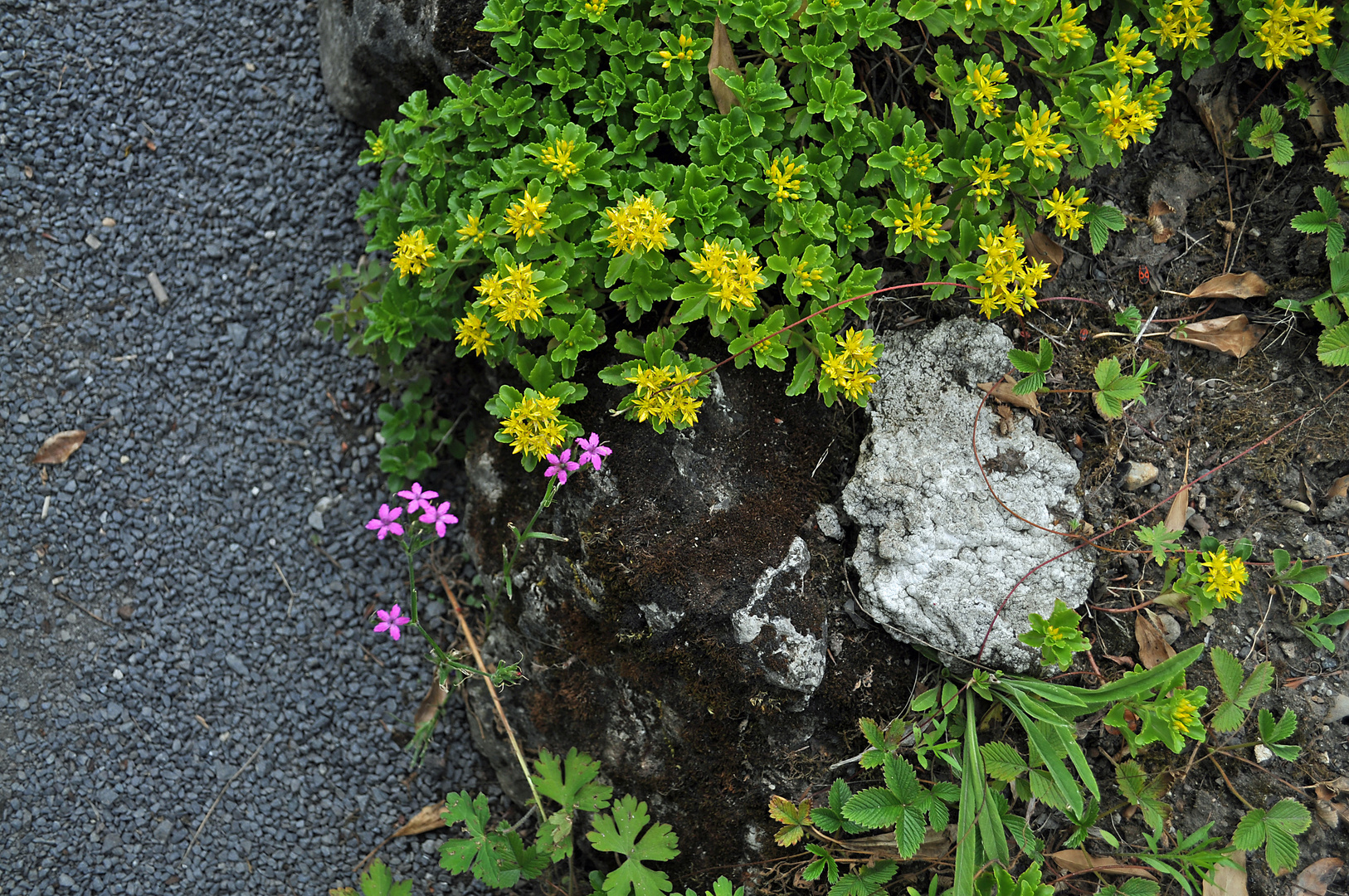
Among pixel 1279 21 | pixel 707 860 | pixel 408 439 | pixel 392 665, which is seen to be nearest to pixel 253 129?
pixel 408 439

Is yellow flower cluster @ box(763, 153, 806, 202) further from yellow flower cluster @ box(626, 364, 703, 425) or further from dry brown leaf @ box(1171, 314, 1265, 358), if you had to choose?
dry brown leaf @ box(1171, 314, 1265, 358)

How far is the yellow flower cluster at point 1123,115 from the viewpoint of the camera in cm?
255

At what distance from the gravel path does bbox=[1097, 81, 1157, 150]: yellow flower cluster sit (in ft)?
9.92

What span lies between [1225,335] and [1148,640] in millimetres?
1131

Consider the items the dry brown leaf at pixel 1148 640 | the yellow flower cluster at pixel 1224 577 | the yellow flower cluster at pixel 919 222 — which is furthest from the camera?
the dry brown leaf at pixel 1148 640

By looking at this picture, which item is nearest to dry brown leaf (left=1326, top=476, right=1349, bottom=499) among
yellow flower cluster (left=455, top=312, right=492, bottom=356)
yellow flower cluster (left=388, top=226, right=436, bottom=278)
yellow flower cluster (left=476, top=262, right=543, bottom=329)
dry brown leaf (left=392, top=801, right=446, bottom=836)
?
yellow flower cluster (left=476, top=262, right=543, bottom=329)

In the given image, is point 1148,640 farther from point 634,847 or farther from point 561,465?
point 561,465

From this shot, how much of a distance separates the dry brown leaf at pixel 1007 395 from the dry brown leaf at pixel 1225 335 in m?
0.62

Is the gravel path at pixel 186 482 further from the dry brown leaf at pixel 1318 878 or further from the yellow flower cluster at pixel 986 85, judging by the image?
the dry brown leaf at pixel 1318 878

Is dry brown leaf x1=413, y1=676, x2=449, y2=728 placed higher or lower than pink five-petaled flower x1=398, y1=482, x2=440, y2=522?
lower

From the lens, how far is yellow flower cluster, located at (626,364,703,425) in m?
2.52

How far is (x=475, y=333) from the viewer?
2.69 m

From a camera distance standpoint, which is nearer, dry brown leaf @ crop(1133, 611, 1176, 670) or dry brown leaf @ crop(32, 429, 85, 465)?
dry brown leaf @ crop(1133, 611, 1176, 670)

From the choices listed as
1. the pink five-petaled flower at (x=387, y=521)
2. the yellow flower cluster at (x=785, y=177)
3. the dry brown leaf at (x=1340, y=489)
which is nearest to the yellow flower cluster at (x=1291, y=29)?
the dry brown leaf at (x=1340, y=489)
